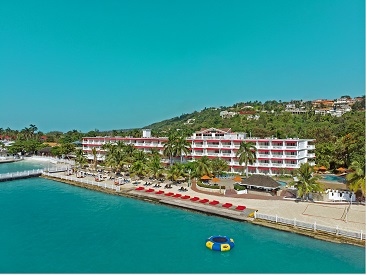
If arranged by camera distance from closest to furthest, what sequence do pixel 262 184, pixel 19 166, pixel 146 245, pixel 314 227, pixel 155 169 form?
pixel 146 245
pixel 314 227
pixel 262 184
pixel 155 169
pixel 19 166

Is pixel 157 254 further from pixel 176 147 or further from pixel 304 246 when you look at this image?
pixel 176 147

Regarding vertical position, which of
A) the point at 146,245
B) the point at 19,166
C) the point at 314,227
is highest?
the point at 19,166

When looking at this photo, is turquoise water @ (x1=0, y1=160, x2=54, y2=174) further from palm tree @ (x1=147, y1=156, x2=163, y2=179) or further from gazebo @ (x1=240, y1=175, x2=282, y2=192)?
gazebo @ (x1=240, y1=175, x2=282, y2=192)

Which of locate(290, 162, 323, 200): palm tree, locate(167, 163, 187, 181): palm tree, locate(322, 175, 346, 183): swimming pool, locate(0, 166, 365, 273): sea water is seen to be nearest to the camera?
locate(0, 166, 365, 273): sea water

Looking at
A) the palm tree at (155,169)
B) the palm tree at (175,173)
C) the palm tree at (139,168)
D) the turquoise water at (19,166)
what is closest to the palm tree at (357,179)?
the palm tree at (175,173)

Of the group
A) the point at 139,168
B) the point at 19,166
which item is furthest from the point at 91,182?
the point at 19,166

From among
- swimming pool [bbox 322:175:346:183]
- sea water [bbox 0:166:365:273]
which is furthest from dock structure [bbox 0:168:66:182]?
swimming pool [bbox 322:175:346:183]

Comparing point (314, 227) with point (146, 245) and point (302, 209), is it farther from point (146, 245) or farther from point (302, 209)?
point (146, 245)
